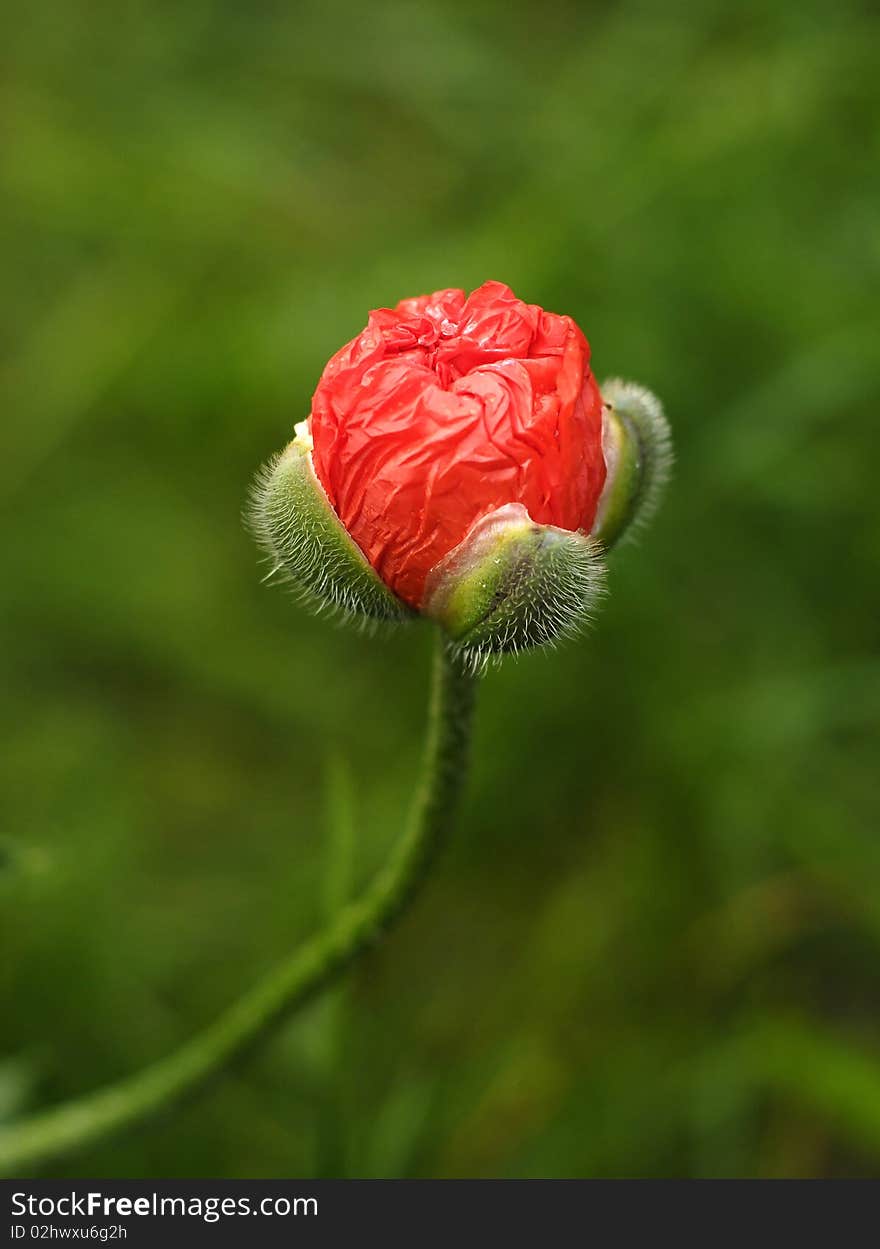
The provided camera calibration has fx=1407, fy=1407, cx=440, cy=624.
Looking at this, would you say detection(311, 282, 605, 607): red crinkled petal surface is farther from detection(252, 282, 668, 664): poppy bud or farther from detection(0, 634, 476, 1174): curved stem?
detection(0, 634, 476, 1174): curved stem

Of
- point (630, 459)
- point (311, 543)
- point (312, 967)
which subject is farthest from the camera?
point (312, 967)

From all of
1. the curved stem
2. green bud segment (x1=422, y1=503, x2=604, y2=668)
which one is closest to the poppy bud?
green bud segment (x1=422, y1=503, x2=604, y2=668)

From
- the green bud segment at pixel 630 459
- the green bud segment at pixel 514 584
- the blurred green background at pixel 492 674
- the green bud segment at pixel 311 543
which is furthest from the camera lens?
the blurred green background at pixel 492 674

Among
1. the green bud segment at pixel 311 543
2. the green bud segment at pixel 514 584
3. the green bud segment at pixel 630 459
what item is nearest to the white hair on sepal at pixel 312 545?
the green bud segment at pixel 311 543

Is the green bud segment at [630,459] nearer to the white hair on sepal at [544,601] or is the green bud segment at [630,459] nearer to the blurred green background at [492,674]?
the white hair on sepal at [544,601]

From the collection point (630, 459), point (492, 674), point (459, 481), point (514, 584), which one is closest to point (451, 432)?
point (459, 481)

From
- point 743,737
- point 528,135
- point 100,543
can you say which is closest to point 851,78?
point 528,135

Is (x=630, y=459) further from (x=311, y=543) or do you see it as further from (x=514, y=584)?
(x=311, y=543)
